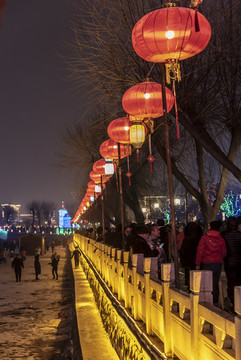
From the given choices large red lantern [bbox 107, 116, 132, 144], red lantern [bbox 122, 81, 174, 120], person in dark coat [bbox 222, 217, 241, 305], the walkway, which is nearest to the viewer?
the walkway

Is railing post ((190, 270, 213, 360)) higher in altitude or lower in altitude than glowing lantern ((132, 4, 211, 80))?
lower

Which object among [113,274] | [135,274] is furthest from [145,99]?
[135,274]

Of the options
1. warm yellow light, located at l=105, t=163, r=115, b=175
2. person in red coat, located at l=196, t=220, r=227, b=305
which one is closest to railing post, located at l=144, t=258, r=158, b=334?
person in red coat, located at l=196, t=220, r=227, b=305

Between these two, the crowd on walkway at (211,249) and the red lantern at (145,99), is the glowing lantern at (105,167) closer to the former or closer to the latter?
the red lantern at (145,99)

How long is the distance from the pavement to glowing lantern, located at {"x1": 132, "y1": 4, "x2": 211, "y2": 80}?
508cm

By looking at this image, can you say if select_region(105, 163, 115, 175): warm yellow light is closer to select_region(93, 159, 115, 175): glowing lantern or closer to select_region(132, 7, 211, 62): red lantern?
select_region(93, 159, 115, 175): glowing lantern

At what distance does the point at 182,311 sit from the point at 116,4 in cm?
954

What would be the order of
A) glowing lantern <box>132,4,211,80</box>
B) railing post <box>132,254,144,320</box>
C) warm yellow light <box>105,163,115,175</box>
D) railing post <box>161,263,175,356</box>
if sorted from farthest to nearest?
warm yellow light <box>105,163,115,175</box>, glowing lantern <box>132,4,211,80</box>, railing post <box>132,254,144,320</box>, railing post <box>161,263,175,356</box>

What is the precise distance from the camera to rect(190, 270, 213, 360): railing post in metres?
3.55

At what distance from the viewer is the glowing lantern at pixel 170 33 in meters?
6.95

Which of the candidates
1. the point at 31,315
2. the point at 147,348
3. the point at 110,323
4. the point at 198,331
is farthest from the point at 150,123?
the point at 31,315

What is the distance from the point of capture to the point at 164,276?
458 cm

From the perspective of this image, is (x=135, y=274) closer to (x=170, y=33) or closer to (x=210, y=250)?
(x=210, y=250)

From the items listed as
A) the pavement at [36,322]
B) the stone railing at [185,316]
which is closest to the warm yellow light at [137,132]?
the pavement at [36,322]
